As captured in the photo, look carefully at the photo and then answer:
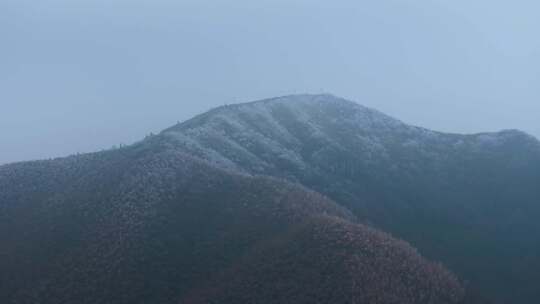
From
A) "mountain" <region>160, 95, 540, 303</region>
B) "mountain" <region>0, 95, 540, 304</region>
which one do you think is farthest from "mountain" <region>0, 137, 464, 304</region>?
"mountain" <region>160, 95, 540, 303</region>

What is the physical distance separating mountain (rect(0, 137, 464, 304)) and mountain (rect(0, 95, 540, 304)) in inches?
4.2

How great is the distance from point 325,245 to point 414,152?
34.5m

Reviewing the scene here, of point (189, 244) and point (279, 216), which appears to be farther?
point (279, 216)

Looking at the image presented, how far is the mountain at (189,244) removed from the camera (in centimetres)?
3222

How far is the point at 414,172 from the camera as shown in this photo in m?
62.6

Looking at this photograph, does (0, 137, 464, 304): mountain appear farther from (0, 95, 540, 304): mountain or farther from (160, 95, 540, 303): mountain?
(160, 95, 540, 303): mountain

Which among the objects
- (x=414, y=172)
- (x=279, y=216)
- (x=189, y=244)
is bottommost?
(x=189, y=244)

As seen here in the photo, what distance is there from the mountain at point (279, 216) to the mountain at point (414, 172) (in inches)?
7.3

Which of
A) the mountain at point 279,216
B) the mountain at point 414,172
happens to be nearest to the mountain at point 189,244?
the mountain at point 279,216

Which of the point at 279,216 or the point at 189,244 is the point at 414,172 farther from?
the point at 189,244

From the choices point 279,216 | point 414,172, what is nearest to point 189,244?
point 279,216

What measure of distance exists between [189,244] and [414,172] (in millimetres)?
29786

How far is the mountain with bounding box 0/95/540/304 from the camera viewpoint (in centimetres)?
3369

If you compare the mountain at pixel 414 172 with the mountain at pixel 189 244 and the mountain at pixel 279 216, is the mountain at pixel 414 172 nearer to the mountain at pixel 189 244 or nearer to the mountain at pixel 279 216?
the mountain at pixel 279 216
